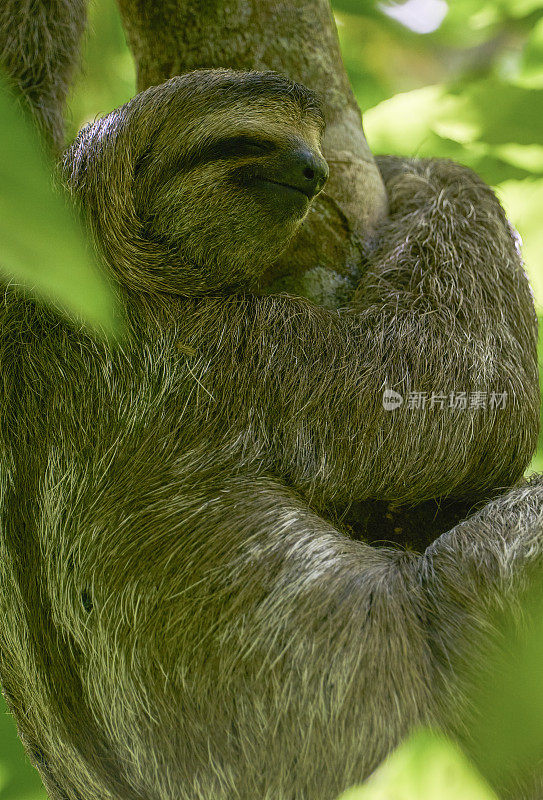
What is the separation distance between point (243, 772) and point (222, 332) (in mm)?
1888

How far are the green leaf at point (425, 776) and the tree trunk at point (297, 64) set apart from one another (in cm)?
214

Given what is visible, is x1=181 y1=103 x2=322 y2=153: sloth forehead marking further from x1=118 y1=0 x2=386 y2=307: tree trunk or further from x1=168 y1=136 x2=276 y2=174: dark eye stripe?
x1=118 y1=0 x2=386 y2=307: tree trunk

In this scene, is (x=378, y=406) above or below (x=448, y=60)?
below

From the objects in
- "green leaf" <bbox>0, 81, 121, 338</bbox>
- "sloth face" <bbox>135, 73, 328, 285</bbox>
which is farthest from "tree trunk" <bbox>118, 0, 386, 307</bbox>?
"green leaf" <bbox>0, 81, 121, 338</bbox>

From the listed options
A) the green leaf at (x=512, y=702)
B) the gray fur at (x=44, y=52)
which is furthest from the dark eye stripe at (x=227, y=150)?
the green leaf at (x=512, y=702)

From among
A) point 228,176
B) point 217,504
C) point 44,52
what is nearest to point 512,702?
point 217,504

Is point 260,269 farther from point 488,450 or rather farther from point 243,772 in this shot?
point 243,772

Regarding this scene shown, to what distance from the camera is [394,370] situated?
11.8 feet

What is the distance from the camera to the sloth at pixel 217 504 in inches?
120

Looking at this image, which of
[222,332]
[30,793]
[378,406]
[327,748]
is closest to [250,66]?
[222,332]

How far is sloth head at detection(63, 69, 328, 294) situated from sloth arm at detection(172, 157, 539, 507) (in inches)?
12.0

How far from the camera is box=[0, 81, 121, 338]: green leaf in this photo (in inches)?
35.8

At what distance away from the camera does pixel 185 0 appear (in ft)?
12.5

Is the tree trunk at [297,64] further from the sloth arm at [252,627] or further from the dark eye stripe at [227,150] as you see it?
the sloth arm at [252,627]
